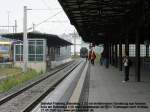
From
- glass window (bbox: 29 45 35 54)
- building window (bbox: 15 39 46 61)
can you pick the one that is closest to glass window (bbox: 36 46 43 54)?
building window (bbox: 15 39 46 61)

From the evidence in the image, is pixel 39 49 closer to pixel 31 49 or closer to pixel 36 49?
pixel 36 49

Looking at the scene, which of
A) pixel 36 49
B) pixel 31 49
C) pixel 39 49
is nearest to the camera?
pixel 39 49

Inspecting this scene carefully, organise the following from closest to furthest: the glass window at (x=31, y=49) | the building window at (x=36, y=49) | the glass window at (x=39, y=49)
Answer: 1. the building window at (x=36, y=49)
2. the glass window at (x=39, y=49)
3. the glass window at (x=31, y=49)

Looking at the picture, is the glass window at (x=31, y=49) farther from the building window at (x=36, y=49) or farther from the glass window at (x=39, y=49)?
the glass window at (x=39, y=49)

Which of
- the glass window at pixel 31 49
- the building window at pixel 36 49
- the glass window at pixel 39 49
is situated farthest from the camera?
the glass window at pixel 31 49

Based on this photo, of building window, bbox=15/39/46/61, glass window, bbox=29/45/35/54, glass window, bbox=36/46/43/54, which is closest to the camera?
building window, bbox=15/39/46/61

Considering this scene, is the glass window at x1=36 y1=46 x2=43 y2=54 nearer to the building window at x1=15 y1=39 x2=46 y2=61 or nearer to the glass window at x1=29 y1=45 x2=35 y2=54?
the building window at x1=15 y1=39 x2=46 y2=61

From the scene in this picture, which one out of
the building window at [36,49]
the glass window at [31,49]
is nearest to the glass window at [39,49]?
the building window at [36,49]

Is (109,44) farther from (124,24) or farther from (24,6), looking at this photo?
(124,24)

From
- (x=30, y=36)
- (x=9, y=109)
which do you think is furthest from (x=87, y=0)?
(x=30, y=36)

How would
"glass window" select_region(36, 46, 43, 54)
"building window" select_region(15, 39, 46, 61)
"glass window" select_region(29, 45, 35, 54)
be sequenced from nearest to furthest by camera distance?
1. "building window" select_region(15, 39, 46, 61)
2. "glass window" select_region(36, 46, 43, 54)
3. "glass window" select_region(29, 45, 35, 54)

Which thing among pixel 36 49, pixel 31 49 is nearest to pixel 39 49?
pixel 36 49

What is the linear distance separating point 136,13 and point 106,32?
2197 cm

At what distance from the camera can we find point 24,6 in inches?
1741
